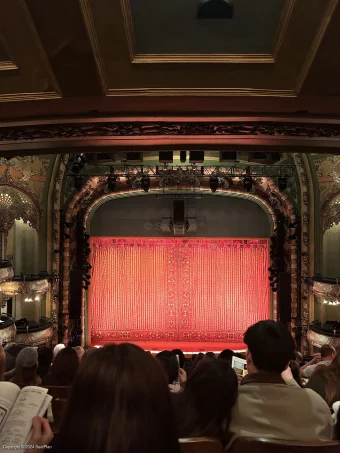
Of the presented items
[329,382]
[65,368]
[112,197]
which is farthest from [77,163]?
[329,382]

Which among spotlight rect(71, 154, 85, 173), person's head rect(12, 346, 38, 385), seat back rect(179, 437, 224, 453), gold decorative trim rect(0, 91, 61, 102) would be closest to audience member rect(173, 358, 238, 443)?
seat back rect(179, 437, 224, 453)

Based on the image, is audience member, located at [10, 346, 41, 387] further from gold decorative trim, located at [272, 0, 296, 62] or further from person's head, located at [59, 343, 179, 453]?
gold decorative trim, located at [272, 0, 296, 62]

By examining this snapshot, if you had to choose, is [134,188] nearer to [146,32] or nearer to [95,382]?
[146,32]

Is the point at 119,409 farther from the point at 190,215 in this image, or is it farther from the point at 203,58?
the point at 190,215

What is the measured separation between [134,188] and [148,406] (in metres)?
10.7

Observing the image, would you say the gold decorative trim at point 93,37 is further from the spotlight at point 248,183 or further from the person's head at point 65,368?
A: the spotlight at point 248,183

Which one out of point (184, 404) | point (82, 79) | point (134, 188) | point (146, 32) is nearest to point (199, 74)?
point (146, 32)

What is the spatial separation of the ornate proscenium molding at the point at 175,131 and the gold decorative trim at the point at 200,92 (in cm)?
17

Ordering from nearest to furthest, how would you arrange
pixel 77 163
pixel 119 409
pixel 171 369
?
pixel 119 409, pixel 171 369, pixel 77 163

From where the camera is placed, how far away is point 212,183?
34.9ft

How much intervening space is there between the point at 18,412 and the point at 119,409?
585 millimetres

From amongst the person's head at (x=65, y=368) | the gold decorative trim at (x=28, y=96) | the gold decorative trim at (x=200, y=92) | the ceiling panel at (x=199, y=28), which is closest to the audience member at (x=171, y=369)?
the person's head at (x=65, y=368)

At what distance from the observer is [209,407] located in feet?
6.15

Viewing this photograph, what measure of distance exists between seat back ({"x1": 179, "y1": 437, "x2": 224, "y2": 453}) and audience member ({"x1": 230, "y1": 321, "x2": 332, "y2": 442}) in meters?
0.32
